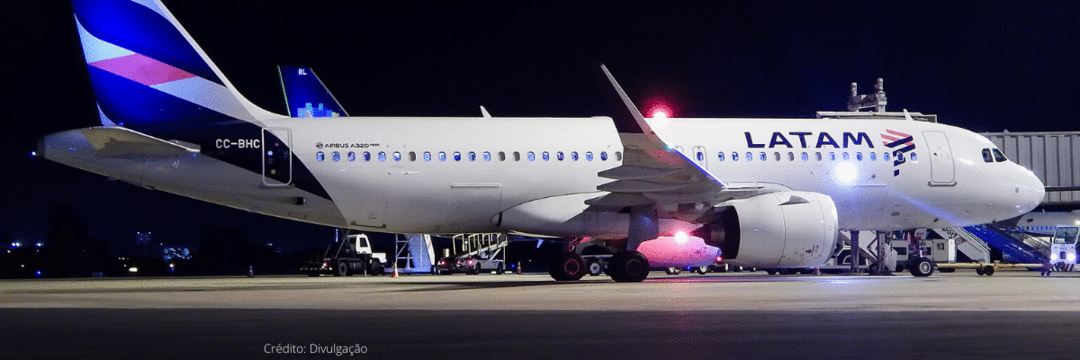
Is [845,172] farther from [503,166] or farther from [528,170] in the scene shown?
[503,166]

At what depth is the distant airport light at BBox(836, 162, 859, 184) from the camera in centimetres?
2455

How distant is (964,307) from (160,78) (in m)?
15.7

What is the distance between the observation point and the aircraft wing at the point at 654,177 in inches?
810

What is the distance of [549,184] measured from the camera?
907 inches

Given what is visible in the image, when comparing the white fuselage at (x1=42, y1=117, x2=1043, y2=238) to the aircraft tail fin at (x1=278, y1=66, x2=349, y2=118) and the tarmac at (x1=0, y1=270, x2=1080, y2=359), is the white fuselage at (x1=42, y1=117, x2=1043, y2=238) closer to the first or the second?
the tarmac at (x1=0, y1=270, x2=1080, y2=359)

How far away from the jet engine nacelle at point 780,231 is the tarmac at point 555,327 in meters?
5.47

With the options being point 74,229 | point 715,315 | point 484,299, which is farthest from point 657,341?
point 74,229

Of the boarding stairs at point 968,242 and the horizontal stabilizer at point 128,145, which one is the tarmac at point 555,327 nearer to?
the horizontal stabilizer at point 128,145

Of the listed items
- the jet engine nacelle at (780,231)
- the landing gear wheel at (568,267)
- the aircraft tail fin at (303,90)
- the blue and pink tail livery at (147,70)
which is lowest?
the landing gear wheel at (568,267)

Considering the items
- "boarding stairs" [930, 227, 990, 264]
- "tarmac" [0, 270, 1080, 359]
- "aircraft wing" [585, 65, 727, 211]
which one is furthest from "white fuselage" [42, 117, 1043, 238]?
"boarding stairs" [930, 227, 990, 264]

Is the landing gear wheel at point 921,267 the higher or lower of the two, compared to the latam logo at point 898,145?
lower

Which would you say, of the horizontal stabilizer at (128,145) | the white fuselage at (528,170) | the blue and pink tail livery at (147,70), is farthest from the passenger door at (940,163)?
the horizontal stabilizer at (128,145)

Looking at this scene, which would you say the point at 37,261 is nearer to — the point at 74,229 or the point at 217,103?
the point at 74,229

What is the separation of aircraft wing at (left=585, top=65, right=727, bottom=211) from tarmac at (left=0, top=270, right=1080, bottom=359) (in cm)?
580
